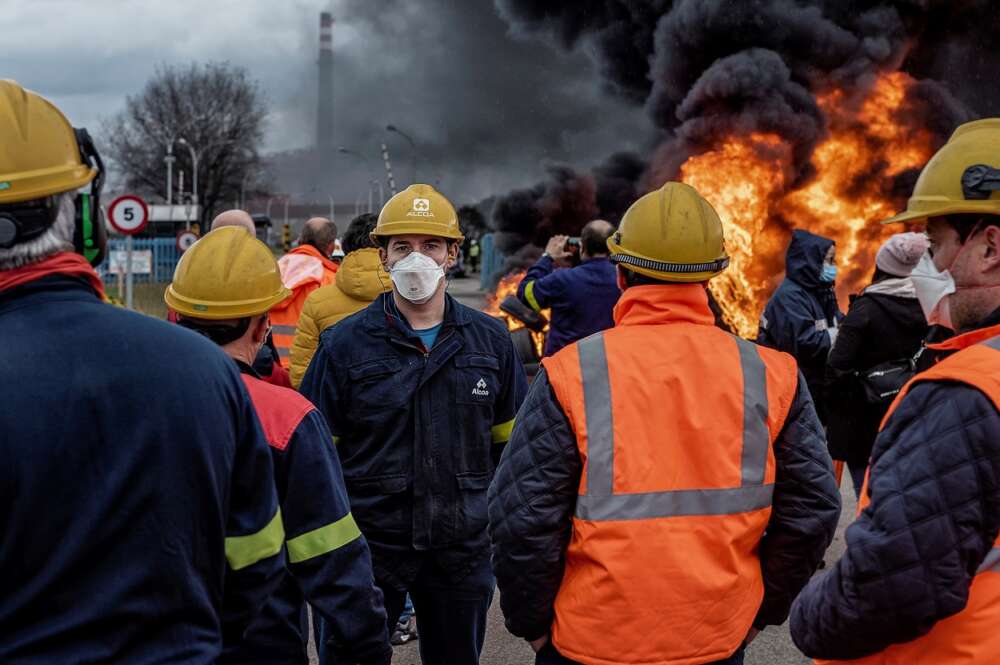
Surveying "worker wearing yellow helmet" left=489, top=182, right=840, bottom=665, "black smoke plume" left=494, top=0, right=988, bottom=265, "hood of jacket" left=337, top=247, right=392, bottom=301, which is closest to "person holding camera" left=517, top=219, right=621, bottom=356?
"hood of jacket" left=337, top=247, right=392, bottom=301

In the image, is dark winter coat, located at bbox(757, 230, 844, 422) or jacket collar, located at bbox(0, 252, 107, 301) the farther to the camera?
dark winter coat, located at bbox(757, 230, 844, 422)

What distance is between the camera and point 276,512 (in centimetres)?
194

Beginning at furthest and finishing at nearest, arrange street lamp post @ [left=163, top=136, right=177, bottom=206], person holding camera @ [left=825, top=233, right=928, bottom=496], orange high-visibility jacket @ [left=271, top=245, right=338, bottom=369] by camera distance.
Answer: street lamp post @ [left=163, top=136, right=177, bottom=206], orange high-visibility jacket @ [left=271, top=245, right=338, bottom=369], person holding camera @ [left=825, top=233, right=928, bottom=496]

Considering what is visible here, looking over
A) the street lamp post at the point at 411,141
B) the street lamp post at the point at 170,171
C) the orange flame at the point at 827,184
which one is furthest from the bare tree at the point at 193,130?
the orange flame at the point at 827,184

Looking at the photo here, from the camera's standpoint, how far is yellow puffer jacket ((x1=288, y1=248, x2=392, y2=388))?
4730 millimetres

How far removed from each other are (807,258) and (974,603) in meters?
4.56

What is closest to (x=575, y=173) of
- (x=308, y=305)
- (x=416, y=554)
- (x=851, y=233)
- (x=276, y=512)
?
(x=851, y=233)

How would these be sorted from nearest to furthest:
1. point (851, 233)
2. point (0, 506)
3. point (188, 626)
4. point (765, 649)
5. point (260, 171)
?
point (0, 506) → point (188, 626) → point (765, 649) → point (851, 233) → point (260, 171)

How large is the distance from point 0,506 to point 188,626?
372 millimetres

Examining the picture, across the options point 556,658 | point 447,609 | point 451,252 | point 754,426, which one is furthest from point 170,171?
point 754,426

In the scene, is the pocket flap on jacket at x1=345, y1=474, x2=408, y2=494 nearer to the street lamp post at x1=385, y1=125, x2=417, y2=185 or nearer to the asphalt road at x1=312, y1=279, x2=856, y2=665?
the asphalt road at x1=312, y1=279, x2=856, y2=665

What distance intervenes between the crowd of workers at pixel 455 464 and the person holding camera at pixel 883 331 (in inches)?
93.2

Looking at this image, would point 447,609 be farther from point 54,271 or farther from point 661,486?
point 54,271

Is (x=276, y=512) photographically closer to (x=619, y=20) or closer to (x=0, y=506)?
(x=0, y=506)
